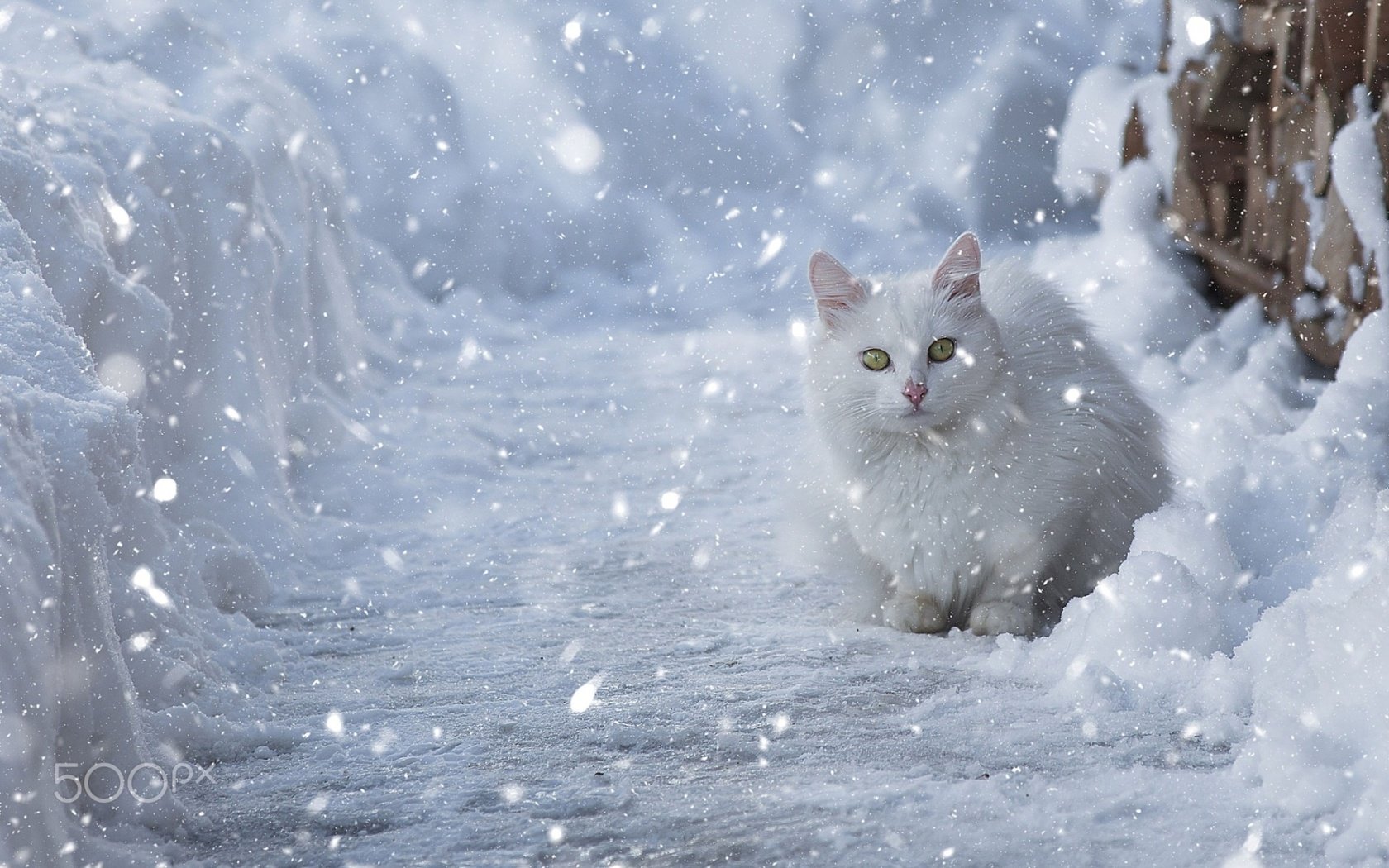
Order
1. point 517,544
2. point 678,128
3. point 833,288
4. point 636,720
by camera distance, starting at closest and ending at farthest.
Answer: point 636,720
point 833,288
point 517,544
point 678,128

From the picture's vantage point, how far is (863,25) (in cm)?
731

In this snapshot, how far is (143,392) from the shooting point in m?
2.75

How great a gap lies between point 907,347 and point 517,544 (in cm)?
133

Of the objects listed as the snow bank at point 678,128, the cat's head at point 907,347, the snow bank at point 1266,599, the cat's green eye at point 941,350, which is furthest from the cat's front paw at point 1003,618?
the snow bank at point 678,128

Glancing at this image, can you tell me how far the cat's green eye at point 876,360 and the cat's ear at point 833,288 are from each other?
148 millimetres

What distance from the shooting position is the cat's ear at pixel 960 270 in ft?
8.54

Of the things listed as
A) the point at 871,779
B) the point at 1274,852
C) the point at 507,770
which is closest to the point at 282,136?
the point at 507,770

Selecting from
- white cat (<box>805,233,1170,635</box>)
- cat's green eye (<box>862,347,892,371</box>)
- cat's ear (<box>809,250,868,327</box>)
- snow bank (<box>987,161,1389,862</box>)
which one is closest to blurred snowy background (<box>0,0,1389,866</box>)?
snow bank (<box>987,161,1389,862</box>)

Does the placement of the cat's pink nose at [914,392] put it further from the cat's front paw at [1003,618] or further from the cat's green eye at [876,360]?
the cat's front paw at [1003,618]

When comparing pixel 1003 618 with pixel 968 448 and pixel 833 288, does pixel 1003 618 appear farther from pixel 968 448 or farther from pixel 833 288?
pixel 833 288

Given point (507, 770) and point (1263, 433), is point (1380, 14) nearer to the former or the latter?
point (1263, 433)

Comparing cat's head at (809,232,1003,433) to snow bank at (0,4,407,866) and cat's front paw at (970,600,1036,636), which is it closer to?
cat's front paw at (970,600,1036,636)

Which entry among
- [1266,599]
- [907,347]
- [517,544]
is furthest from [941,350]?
[517,544]

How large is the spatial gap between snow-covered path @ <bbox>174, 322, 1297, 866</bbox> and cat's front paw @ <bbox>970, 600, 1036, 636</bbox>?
61 millimetres
